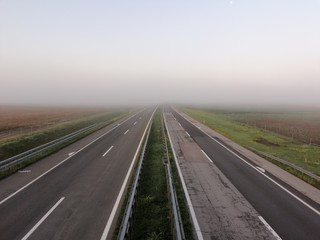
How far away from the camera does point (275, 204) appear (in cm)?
1091

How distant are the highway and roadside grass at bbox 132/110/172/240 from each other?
0.95 metres

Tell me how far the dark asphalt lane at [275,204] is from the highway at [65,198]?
612cm

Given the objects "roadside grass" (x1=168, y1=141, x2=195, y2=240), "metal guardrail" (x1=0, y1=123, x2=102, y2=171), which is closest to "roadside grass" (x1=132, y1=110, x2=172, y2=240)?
"roadside grass" (x1=168, y1=141, x2=195, y2=240)

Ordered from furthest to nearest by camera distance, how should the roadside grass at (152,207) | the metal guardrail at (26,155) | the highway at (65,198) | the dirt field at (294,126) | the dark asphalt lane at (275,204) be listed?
1. the dirt field at (294,126)
2. the metal guardrail at (26,155)
3. the dark asphalt lane at (275,204)
4. the roadside grass at (152,207)
5. the highway at (65,198)

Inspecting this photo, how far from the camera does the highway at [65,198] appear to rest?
8234 mm

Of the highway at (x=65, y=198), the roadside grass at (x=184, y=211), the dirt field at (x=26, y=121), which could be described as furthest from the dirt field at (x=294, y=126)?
the dirt field at (x=26, y=121)

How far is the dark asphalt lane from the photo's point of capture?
880 centimetres

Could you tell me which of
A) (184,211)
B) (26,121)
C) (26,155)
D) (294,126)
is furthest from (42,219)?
(26,121)

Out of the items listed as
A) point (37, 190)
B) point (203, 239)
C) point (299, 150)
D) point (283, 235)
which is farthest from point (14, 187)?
point (299, 150)

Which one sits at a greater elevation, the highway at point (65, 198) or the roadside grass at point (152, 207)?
the highway at point (65, 198)

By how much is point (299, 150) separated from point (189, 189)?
17.7 meters

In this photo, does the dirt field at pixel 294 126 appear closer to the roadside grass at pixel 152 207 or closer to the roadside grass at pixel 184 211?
the roadside grass at pixel 184 211

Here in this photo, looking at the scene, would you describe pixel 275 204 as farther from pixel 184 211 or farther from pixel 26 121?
pixel 26 121

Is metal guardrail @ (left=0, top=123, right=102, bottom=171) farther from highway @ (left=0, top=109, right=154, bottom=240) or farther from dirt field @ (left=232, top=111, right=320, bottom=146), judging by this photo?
dirt field @ (left=232, top=111, right=320, bottom=146)
